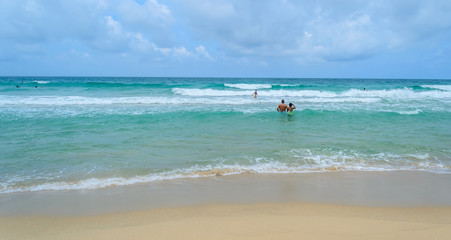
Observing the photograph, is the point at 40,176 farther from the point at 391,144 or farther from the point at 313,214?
the point at 391,144

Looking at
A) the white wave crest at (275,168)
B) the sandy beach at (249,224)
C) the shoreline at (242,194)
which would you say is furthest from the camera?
the white wave crest at (275,168)

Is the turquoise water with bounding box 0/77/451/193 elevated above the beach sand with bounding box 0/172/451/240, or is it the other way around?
the turquoise water with bounding box 0/77/451/193

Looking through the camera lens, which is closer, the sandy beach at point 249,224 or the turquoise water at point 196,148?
the sandy beach at point 249,224

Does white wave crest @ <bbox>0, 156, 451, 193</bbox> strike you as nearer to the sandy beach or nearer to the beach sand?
the beach sand

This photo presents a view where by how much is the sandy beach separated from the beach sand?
1 cm

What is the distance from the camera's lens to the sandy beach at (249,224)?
3.39m

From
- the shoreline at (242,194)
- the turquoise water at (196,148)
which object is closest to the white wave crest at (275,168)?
the turquoise water at (196,148)

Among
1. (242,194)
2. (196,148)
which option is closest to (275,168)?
(242,194)

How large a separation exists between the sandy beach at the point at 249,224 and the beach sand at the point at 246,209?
0.05ft

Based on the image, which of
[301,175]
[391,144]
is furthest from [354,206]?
[391,144]

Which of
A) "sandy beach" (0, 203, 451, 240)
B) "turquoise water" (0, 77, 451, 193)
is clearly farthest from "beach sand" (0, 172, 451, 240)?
"turquoise water" (0, 77, 451, 193)

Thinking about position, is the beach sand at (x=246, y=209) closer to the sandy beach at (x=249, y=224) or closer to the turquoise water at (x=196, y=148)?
the sandy beach at (x=249, y=224)

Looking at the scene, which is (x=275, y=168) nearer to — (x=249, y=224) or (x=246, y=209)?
(x=246, y=209)

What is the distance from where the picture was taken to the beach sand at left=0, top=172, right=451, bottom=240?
348 centimetres
